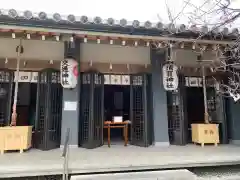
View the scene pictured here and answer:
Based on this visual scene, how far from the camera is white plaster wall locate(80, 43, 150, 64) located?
309 inches

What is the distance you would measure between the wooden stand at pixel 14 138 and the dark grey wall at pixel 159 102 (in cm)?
414

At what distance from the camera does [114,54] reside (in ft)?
26.3

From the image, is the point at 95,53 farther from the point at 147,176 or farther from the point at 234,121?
the point at 234,121

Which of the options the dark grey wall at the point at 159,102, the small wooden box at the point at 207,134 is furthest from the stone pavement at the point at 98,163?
the dark grey wall at the point at 159,102

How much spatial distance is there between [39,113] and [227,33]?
20.5 ft

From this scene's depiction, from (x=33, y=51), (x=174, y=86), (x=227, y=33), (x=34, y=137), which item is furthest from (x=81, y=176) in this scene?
(x=227, y=33)

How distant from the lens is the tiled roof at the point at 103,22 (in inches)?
208

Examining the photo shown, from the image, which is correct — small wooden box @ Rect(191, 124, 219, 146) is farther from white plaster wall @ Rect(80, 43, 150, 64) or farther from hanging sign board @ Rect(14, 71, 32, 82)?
hanging sign board @ Rect(14, 71, 32, 82)

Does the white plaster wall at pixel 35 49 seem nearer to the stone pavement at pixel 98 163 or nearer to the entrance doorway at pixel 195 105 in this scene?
the stone pavement at pixel 98 163

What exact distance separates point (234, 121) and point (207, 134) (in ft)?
4.47

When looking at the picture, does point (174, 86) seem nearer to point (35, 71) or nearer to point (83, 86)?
point (83, 86)

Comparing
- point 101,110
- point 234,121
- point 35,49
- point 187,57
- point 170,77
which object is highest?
point 35,49

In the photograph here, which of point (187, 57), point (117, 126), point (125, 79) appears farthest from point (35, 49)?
point (187, 57)

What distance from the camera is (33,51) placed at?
7.53m
